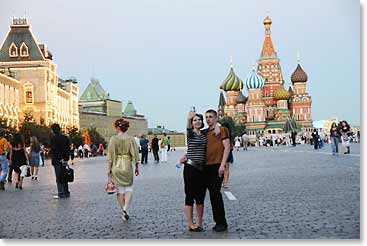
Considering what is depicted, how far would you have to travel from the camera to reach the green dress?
421 inches

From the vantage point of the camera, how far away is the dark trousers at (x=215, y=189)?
919 centimetres

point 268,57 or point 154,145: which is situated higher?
point 268,57

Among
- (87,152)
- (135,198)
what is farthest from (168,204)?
(87,152)

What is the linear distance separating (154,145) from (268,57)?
96.1 metres

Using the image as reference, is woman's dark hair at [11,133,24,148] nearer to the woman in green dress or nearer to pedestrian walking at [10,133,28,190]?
pedestrian walking at [10,133,28,190]

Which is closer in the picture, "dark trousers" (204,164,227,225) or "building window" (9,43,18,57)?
"dark trousers" (204,164,227,225)

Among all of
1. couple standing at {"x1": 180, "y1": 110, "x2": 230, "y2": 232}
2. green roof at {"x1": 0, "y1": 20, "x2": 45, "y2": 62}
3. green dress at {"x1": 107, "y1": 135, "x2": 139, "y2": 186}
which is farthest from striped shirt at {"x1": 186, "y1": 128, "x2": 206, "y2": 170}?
green roof at {"x1": 0, "y1": 20, "x2": 45, "y2": 62}

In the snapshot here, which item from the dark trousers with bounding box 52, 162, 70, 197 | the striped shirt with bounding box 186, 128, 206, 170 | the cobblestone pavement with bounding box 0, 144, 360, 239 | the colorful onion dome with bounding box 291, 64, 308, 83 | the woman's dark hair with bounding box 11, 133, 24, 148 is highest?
the colorful onion dome with bounding box 291, 64, 308, 83

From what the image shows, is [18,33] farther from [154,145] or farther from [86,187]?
[86,187]

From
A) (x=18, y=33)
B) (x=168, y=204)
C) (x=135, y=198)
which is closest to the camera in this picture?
(x=168, y=204)

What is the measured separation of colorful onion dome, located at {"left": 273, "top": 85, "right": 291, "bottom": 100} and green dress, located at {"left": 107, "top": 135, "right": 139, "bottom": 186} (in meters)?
117

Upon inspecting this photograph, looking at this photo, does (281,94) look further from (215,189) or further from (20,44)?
(215,189)

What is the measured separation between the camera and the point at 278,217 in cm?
999

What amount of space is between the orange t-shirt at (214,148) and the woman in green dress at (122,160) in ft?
6.02
